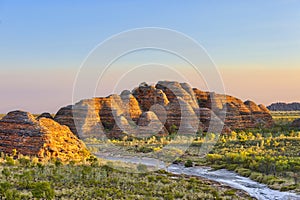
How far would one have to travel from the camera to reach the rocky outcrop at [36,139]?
Result: 26.5 m

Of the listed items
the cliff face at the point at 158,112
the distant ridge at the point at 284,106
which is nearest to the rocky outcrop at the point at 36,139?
the cliff face at the point at 158,112

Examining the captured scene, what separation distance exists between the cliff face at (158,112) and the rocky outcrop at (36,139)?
853 inches

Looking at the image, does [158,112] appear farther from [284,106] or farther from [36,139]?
[284,106]

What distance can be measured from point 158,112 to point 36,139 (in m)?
31.4

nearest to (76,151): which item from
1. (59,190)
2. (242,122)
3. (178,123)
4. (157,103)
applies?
(59,190)

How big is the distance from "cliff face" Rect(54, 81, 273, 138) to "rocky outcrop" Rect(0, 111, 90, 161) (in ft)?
71.1

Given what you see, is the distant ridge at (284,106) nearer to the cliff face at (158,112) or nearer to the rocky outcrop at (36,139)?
the cliff face at (158,112)

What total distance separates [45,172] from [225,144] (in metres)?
23.5

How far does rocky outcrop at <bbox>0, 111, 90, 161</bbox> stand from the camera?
26.5 metres

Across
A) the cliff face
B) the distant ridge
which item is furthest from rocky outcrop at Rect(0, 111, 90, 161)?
the distant ridge

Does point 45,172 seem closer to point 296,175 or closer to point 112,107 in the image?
point 296,175

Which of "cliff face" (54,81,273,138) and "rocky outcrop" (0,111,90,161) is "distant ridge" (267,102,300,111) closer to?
"cliff face" (54,81,273,138)

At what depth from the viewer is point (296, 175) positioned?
74.4 feet

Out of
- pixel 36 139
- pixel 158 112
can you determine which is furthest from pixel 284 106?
pixel 36 139
